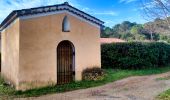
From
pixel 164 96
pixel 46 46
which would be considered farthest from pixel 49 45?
pixel 164 96

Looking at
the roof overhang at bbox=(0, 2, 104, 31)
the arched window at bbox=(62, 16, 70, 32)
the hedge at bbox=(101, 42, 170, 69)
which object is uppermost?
the roof overhang at bbox=(0, 2, 104, 31)

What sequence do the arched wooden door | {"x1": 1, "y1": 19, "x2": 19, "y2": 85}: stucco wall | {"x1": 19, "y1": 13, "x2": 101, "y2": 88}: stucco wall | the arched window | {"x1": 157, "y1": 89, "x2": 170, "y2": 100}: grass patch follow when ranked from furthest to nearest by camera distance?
1. the arched wooden door
2. the arched window
3. {"x1": 1, "y1": 19, "x2": 19, "y2": 85}: stucco wall
4. {"x1": 19, "y1": 13, "x2": 101, "y2": 88}: stucco wall
5. {"x1": 157, "y1": 89, "x2": 170, "y2": 100}: grass patch

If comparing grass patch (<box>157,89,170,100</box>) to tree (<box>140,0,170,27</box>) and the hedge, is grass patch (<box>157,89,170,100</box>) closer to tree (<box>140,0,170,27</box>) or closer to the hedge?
tree (<box>140,0,170,27</box>)

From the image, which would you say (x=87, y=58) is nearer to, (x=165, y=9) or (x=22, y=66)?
(x=22, y=66)

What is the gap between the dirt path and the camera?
12014 mm

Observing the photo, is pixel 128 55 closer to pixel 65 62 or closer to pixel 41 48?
pixel 65 62

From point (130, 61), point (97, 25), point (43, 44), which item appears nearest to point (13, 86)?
point (43, 44)

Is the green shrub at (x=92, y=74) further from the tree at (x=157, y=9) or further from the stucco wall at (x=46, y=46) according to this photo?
the tree at (x=157, y=9)

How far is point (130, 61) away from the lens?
21.9m

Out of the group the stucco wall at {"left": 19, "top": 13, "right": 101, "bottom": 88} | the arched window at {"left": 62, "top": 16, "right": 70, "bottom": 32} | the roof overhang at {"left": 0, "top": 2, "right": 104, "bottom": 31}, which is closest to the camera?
the roof overhang at {"left": 0, "top": 2, "right": 104, "bottom": 31}

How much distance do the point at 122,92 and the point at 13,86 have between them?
6.39m

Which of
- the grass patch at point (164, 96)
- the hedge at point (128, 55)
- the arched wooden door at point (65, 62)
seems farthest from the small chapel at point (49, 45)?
the grass patch at point (164, 96)

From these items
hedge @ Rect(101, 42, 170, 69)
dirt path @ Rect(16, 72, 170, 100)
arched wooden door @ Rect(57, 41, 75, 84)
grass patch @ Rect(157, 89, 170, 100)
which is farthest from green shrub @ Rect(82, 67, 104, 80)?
grass patch @ Rect(157, 89, 170, 100)

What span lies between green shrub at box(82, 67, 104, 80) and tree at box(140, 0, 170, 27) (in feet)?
16.1
